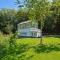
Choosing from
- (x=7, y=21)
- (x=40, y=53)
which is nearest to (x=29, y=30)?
(x=7, y=21)

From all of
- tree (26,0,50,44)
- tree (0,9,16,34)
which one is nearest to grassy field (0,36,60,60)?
tree (26,0,50,44)

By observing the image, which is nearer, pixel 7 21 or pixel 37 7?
pixel 37 7

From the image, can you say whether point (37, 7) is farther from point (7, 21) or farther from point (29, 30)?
point (7, 21)

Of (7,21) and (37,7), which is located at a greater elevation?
(37,7)

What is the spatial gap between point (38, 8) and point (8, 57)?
57.3 feet

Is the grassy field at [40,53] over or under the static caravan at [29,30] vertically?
over

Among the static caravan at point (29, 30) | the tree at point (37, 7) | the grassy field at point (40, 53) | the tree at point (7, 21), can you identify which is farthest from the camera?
the tree at point (7, 21)

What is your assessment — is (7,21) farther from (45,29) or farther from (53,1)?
(53,1)

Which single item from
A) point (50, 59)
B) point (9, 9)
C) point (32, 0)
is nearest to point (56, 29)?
point (9, 9)

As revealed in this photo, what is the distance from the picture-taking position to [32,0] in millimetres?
28188

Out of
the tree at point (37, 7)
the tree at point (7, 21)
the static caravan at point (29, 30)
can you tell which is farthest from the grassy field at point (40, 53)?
the tree at point (7, 21)

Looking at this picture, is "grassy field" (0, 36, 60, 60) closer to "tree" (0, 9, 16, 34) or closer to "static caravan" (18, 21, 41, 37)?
"static caravan" (18, 21, 41, 37)

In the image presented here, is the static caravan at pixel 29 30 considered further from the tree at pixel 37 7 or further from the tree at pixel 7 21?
the tree at pixel 37 7

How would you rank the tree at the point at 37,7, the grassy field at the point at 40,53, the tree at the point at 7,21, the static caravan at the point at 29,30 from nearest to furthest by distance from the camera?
the grassy field at the point at 40,53 < the tree at the point at 37,7 < the static caravan at the point at 29,30 < the tree at the point at 7,21
